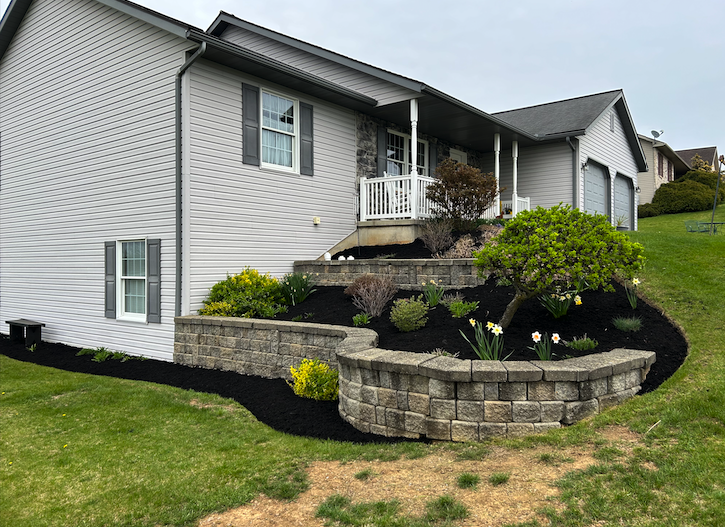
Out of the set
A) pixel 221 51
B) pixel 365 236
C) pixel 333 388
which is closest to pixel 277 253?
pixel 365 236

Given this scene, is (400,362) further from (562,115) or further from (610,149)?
(610,149)

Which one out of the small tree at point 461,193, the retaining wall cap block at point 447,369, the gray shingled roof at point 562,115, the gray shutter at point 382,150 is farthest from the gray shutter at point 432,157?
the retaining wall cap block at point 447,369

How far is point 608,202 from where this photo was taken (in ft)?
54.2

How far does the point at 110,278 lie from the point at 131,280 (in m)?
0.49

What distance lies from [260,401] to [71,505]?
8.02ft

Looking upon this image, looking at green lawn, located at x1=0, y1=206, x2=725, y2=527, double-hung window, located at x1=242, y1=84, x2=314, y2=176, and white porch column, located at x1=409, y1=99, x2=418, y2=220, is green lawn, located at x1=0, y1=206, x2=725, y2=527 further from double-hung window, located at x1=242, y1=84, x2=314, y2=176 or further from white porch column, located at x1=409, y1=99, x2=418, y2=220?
white porch column, located at x1=409, y1=99, x2=418, y2=220

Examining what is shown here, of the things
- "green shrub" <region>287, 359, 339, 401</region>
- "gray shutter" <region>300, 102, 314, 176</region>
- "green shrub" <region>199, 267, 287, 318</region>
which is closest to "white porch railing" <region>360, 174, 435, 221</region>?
"gray shutter" <region>300, 102, 314, 176</region>

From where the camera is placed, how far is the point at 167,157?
25.6 feet

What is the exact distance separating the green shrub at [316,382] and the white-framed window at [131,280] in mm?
4094

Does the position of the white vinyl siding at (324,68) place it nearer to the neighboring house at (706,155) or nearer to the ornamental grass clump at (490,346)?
the ornamental grass clump at (490,346)

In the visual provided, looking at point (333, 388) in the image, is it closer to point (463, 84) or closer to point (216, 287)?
point (216, 287)

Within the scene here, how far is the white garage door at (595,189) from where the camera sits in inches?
588

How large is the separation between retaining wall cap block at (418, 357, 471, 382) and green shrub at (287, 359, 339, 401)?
1562 millimetres

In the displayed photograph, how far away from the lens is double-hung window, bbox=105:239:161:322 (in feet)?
26.3
